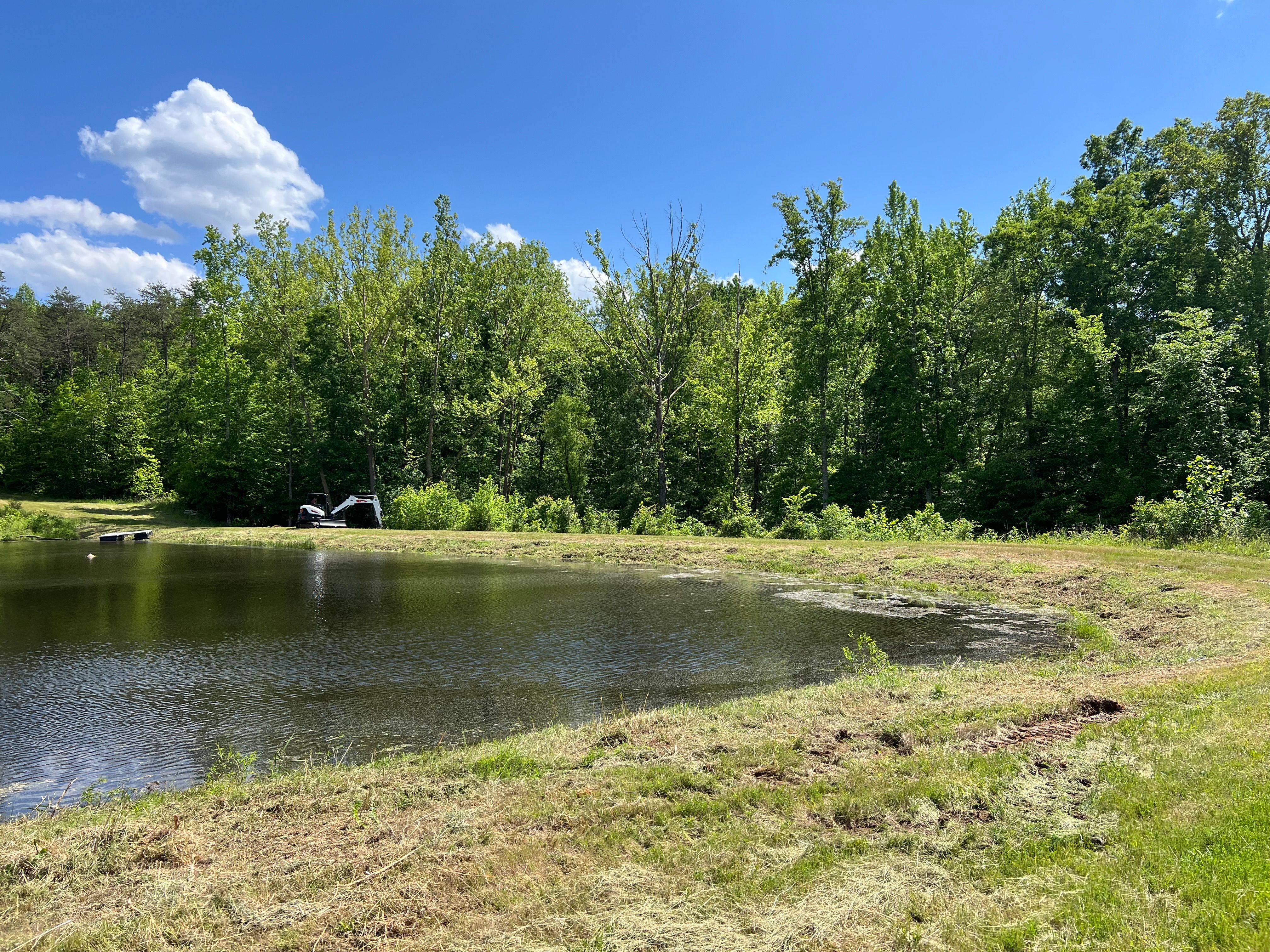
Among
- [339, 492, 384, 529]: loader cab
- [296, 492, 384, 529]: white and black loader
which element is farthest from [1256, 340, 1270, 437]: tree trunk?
[339, 492, 384, 529]: loader cab

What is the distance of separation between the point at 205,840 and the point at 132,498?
5781cm

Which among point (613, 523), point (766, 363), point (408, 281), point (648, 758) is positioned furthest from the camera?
point (408, 281)

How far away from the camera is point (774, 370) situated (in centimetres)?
3597

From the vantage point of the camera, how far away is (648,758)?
5758mm

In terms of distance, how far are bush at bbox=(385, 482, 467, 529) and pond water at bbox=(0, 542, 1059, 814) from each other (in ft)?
43.9

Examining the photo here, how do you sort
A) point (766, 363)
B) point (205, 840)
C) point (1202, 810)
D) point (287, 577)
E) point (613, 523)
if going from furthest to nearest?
point (766, 363) < point (613, 523) < point (287, 577) < point (205, 840) < point (1202, 810)

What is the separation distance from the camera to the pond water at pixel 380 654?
7.14 m

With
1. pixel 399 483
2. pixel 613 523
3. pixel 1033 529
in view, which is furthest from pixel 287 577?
pixel 1033 529

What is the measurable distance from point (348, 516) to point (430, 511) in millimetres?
7266

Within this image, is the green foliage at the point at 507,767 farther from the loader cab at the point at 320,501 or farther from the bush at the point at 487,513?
the loader cab at the point at 320,501

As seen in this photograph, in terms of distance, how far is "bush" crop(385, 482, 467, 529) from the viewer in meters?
32.8

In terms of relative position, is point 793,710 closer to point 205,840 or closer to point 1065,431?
point 205,840

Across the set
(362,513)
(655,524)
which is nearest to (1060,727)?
(655,524)

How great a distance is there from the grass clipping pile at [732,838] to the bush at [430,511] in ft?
88.0
